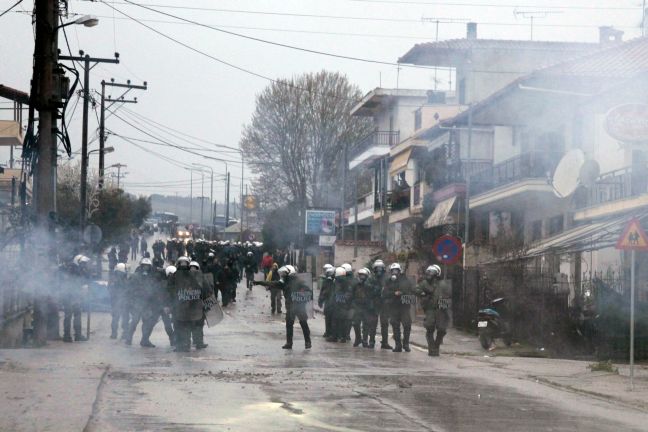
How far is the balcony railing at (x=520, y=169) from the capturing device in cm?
3044

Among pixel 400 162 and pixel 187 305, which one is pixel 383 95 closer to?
pixel 400 162

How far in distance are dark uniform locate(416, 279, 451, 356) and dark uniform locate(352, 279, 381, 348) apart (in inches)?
77.3

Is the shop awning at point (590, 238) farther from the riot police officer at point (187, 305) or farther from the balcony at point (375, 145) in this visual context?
the balcony at point (375, 145)

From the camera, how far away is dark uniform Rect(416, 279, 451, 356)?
2086cm

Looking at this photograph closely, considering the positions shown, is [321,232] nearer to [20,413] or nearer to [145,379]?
[145,379]

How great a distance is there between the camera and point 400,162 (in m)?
51.9

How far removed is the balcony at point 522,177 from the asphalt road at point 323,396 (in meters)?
10.9

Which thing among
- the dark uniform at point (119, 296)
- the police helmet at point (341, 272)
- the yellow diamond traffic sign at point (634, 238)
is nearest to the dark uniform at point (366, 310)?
the police helmet at point (341, 272)

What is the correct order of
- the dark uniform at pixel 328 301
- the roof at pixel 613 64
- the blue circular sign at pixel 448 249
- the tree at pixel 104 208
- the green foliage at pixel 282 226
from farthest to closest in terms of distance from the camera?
1. the green foliage at pixel 282 226
2. the tree at pixel 104 208
3. the blue circular sign at pixel 448 249
4. the roof at pixel 613 64
5. the dark uniform at pixel 328 301

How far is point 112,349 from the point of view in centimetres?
2066

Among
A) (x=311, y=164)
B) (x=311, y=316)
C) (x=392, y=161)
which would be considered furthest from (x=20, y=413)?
(x=311, y=164)

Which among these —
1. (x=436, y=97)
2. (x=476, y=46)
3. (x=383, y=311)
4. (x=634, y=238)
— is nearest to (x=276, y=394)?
(x=634, y=238)

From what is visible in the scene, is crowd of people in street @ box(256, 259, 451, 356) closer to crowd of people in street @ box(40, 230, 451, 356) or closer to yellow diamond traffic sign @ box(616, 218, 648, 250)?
crowd of people in street @ box(40, 230, 451, 356)

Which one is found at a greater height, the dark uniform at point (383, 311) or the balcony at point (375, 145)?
the balcony at point (375, 145)
